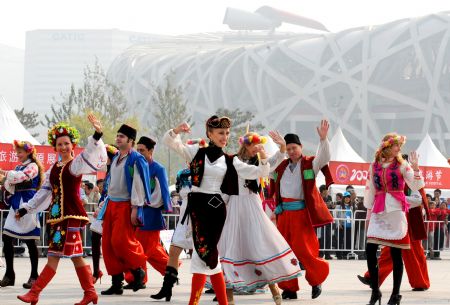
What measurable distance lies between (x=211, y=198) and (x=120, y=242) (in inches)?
111

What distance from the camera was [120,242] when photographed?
11.6 meters

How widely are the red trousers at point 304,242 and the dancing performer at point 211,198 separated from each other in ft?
9.66

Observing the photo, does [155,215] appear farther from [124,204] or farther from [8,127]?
[8,127]

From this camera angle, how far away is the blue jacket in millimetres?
12406

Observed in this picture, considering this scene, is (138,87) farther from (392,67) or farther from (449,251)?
(449,251)

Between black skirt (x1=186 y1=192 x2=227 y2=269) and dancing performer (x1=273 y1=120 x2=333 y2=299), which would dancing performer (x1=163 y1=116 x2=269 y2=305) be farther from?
dancing performer (x1=273 y1=120 x2=333 y2=299)

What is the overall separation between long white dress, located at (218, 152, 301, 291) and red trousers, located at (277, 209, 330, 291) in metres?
1.04

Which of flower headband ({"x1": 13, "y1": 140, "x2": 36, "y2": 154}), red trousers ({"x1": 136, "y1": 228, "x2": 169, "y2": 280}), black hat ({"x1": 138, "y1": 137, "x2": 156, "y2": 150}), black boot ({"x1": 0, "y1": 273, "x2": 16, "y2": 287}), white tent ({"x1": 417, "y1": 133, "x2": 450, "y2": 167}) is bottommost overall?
black boot ({"x1": 0, "y1": 273, "x2": 16, "y2": 287})

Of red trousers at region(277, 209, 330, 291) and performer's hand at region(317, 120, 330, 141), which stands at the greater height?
performer's hand at region(317, 120, 330, 141)

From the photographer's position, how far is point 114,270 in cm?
1180

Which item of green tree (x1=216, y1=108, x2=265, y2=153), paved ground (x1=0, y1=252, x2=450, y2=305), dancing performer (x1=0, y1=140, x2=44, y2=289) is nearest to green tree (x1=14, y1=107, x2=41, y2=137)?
green tree (x1=216, y1=108, x2=265, y2=153)

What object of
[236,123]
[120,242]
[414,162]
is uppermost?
[236,123]

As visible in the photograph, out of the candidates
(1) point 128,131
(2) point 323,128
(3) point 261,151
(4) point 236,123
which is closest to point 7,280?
(1) point 128,131

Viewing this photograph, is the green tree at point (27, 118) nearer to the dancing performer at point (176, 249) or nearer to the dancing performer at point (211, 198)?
the dancing performer at point (176, 249)
